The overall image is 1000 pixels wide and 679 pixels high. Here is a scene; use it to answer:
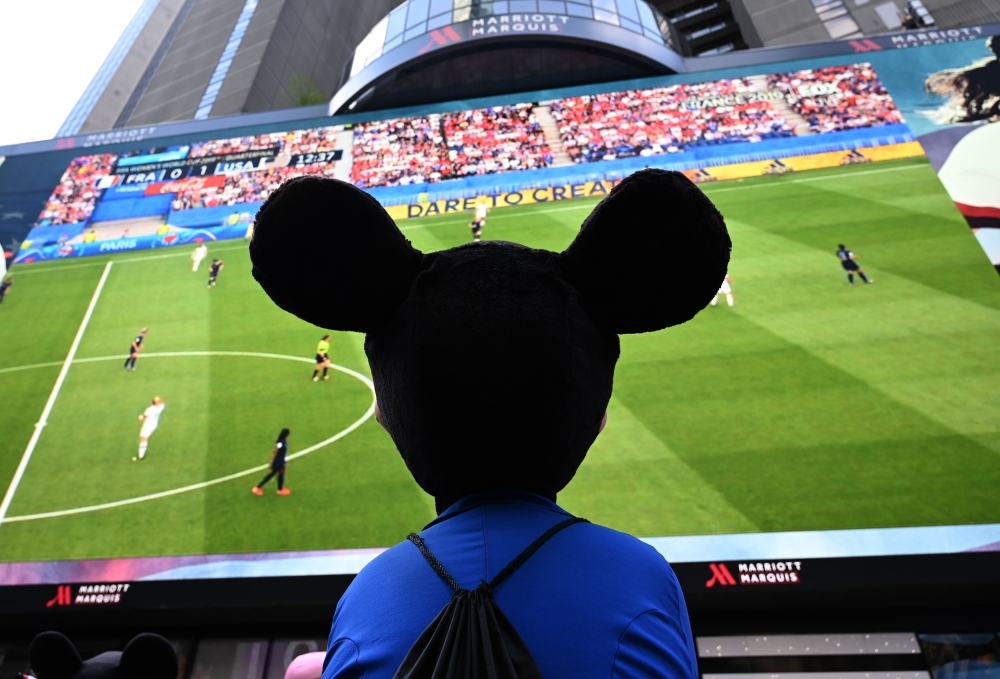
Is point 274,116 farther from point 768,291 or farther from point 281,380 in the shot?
point 768,291

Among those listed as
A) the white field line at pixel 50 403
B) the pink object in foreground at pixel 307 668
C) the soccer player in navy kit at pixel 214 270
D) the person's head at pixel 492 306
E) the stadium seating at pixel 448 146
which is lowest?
the white field line at pixel 50 403

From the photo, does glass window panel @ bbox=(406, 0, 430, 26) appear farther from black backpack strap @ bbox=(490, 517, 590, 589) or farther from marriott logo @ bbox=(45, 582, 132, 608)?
black backpack strap @ bbox=(490, 517, 590, 589)

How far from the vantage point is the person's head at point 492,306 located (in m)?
1.12

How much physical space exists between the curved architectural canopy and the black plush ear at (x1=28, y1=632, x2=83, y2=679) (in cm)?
1168

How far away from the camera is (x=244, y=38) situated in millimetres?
23219

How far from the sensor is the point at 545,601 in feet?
2.89

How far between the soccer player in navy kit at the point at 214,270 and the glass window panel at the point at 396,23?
6.22 meters

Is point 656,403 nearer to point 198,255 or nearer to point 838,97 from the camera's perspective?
point 838,97

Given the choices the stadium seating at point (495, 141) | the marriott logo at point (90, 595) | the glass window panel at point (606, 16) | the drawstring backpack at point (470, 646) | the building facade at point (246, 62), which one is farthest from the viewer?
the building facade at point (246, 62)

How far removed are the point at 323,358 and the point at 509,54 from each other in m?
7.39

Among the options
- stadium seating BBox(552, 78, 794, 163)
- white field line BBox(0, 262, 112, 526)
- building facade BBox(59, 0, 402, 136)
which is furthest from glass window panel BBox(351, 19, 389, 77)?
white field line BBox(0, 262, 112, 526)

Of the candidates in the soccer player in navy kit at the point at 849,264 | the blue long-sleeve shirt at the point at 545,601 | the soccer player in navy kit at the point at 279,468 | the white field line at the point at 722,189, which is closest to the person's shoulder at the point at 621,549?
the blue long-sleeve shirt at the point at 545,601

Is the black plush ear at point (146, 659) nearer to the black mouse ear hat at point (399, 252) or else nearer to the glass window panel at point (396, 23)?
the black mouse ear hat at point (399, 252)

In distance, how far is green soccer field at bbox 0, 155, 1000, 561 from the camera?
6.32 metres
